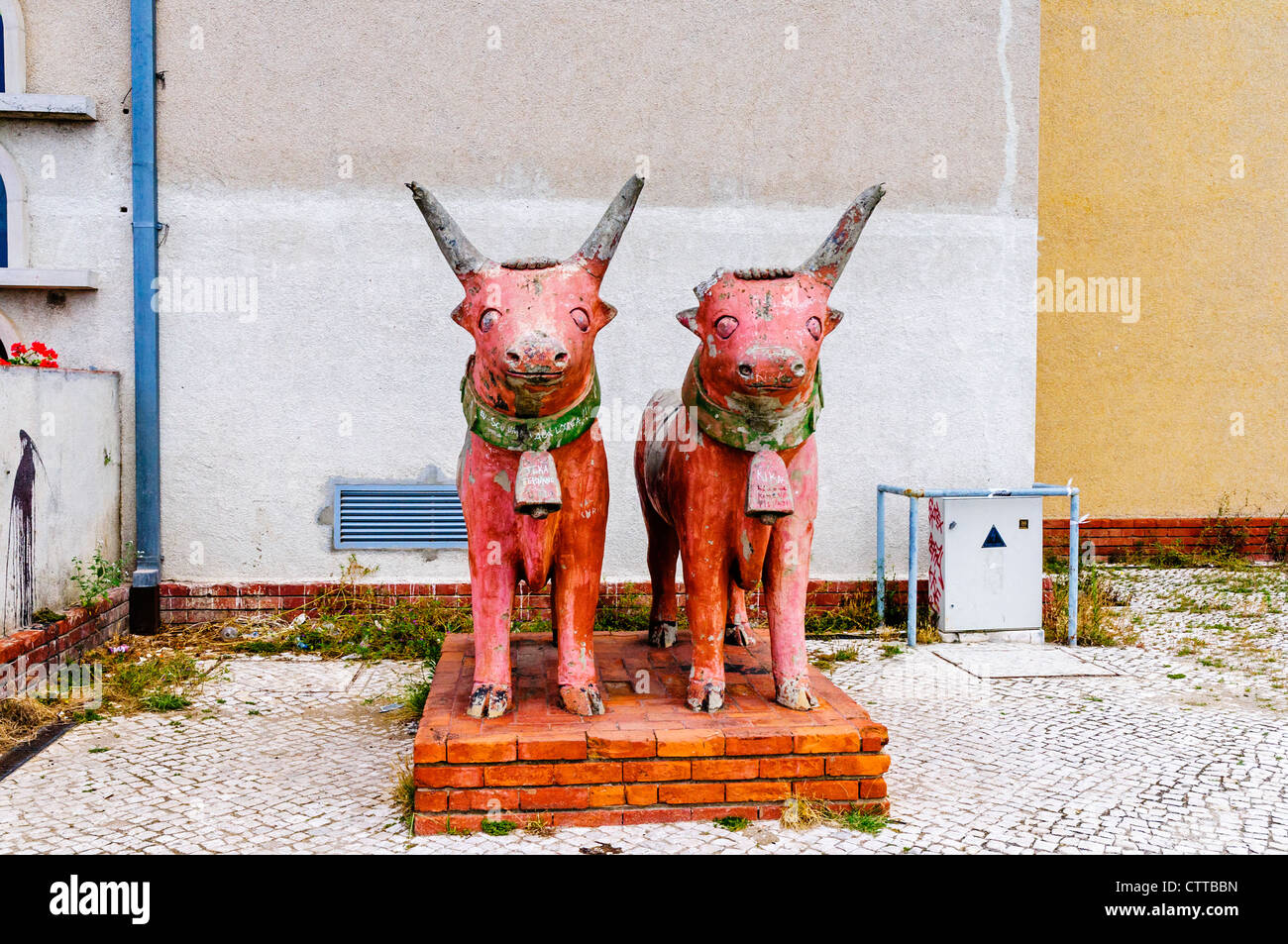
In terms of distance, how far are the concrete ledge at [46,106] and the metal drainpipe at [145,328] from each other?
27 centimetres

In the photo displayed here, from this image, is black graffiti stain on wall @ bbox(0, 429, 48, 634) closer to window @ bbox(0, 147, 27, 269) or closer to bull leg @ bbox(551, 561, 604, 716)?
window @ bbox(0, 147, 27, 269)

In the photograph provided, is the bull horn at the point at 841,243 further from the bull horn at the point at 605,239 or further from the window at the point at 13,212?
the window at the point at 13,212

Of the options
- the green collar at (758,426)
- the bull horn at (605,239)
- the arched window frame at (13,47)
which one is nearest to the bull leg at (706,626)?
the green collar at (758,426)

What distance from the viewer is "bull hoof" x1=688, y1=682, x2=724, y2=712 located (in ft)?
11.4

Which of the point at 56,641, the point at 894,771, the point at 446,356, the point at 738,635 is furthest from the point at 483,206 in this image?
the point at 894,771

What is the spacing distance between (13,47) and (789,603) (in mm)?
5827

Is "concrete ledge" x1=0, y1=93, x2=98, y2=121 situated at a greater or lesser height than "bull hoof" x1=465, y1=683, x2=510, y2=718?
greater

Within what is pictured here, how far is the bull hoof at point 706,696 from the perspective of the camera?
3.48 m

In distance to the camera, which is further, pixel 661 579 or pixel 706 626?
pixel 661 579

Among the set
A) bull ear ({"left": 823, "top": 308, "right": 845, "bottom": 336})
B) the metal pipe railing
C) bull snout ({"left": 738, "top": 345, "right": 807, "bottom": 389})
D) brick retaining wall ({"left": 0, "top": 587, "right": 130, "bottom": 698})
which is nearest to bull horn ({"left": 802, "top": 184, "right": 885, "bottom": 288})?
bull ear ({"left": 823, "top": 308, "right": 845, "bottom": 336})

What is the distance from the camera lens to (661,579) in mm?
4531

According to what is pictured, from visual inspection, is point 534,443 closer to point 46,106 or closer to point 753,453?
point 753,453

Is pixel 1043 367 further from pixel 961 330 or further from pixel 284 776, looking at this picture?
pixel 284 776

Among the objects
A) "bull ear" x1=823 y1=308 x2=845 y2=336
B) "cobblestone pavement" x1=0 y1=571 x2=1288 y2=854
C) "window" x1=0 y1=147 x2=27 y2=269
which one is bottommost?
"cobblestone pavement" x1=0 y1=571 x2=1288 y2=854
